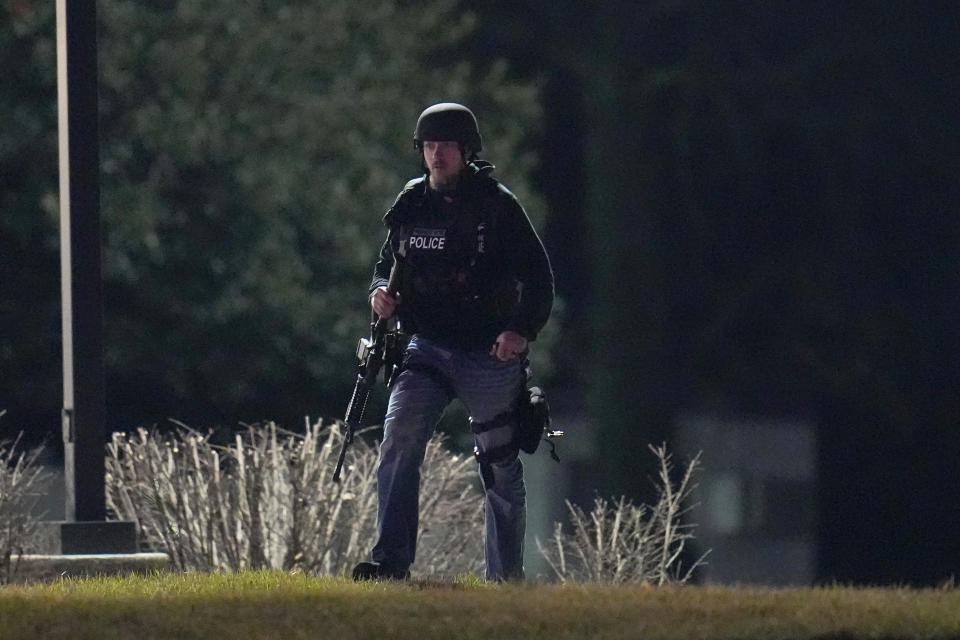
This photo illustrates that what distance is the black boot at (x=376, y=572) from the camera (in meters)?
8.38

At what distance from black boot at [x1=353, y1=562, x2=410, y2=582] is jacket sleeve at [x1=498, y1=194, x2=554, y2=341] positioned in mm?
1082

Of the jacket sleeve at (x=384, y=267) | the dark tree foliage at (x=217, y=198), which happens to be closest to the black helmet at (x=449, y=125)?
the jacket sleeve at (x=384, y=267)

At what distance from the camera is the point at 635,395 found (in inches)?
885

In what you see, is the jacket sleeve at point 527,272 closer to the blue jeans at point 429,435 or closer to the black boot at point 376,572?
the blue jeans at point 429,435

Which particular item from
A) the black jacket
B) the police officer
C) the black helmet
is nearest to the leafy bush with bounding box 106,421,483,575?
the police officer

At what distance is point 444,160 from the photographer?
8.55 m

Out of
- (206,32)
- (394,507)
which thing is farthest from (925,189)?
(394,507)

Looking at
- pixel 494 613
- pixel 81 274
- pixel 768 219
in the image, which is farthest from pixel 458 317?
pixel 768 219

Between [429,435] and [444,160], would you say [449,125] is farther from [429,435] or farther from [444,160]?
[429,435]

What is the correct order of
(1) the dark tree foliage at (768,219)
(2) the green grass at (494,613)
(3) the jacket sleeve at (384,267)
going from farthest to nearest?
(1) the dark tree foliage at (768,219) → (3) the jacket sleeve at (384,267) → (2) the green grass at (494,613)

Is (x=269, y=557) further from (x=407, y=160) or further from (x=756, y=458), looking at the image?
(x=756, y=458)

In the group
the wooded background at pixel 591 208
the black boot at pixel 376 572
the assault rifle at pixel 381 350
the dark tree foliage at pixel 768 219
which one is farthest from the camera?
the dark tree foliage at pixel 768 219

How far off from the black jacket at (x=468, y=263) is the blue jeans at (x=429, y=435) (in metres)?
0.11

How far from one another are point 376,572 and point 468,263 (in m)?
1.30
